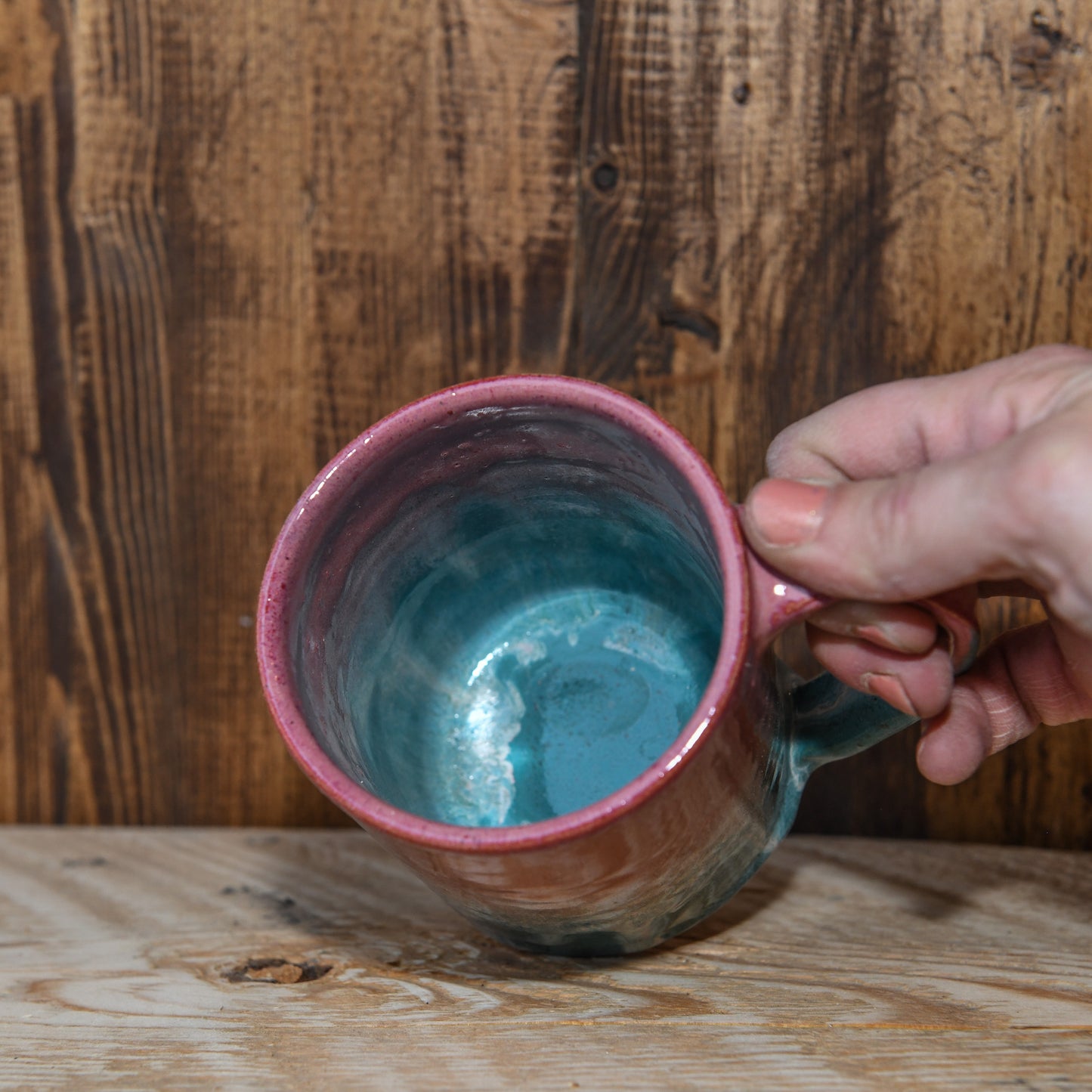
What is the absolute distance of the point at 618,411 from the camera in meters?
0.62

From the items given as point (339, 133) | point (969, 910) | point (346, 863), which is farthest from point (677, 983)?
point (339, 133)

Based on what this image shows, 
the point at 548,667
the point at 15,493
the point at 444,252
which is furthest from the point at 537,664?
the point at 15,493

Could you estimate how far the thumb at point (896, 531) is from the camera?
512mm

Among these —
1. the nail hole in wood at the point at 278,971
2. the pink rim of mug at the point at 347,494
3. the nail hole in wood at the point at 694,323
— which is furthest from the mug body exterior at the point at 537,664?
the nail hole in wood at the point at 694,323

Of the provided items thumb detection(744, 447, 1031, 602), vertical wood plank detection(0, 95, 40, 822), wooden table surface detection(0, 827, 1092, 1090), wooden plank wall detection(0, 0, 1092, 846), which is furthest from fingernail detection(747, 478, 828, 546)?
vertical wood plank detection(0, 95, 40, 822)

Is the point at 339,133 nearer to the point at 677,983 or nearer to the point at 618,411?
the point at 618,411

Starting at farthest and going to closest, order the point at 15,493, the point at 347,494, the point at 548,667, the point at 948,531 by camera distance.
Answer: the point at 15,493 → the point at 548,667 → the point at 347,494 → the point at 948,531

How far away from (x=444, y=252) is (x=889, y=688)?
0.53 metres

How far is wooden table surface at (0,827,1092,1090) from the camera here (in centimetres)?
57

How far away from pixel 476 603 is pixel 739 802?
296 millimetres

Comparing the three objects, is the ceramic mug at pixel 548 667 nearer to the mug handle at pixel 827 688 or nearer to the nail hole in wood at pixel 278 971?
the mug handle at pixel 827 688

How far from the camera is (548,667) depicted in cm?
84

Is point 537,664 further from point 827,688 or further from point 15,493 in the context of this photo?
point 15,493

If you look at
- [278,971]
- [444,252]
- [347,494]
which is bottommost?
[278,971]
